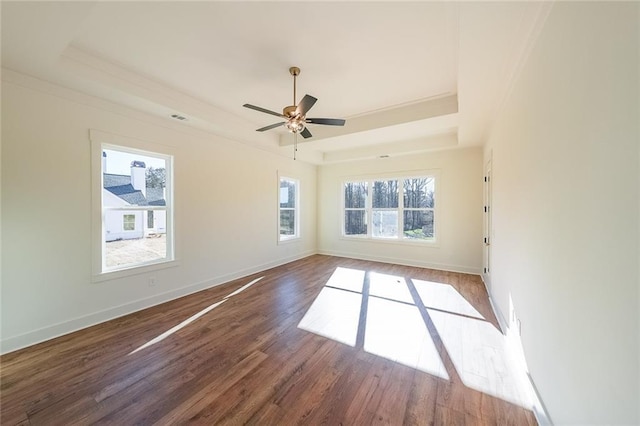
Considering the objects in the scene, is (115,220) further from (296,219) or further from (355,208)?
(355,208)

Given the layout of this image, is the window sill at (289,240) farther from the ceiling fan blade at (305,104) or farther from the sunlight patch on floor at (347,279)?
the ceiling fan blade at (305,104)

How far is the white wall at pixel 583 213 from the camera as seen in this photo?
860mm

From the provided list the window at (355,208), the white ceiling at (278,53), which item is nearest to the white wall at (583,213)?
the white ceiling at (278,53)

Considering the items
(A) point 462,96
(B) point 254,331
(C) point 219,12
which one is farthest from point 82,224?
(A) point 462,96

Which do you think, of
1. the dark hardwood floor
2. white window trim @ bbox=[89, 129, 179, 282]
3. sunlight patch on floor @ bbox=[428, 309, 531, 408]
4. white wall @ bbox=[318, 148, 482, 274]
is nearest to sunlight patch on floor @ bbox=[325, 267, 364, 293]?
the dark hardwood floor

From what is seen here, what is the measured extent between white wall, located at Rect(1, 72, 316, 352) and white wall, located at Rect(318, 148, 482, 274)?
13.0ft

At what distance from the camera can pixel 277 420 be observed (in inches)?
64.3

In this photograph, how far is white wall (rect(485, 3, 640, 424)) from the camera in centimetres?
86

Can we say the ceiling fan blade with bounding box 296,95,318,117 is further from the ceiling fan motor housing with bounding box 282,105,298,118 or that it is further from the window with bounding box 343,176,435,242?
the window with bounding box 343,176,435,242

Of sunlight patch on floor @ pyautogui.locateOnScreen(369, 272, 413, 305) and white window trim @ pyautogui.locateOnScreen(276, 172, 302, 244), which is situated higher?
white window trim @ pyautogui.locateOnScreen(276, 172, 302, 244)

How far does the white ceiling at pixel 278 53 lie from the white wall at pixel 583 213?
1.80 ft

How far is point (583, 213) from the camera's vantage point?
44.7 inches

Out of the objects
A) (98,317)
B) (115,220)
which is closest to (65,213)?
(115,220)

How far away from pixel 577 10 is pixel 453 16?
0.97 meters
